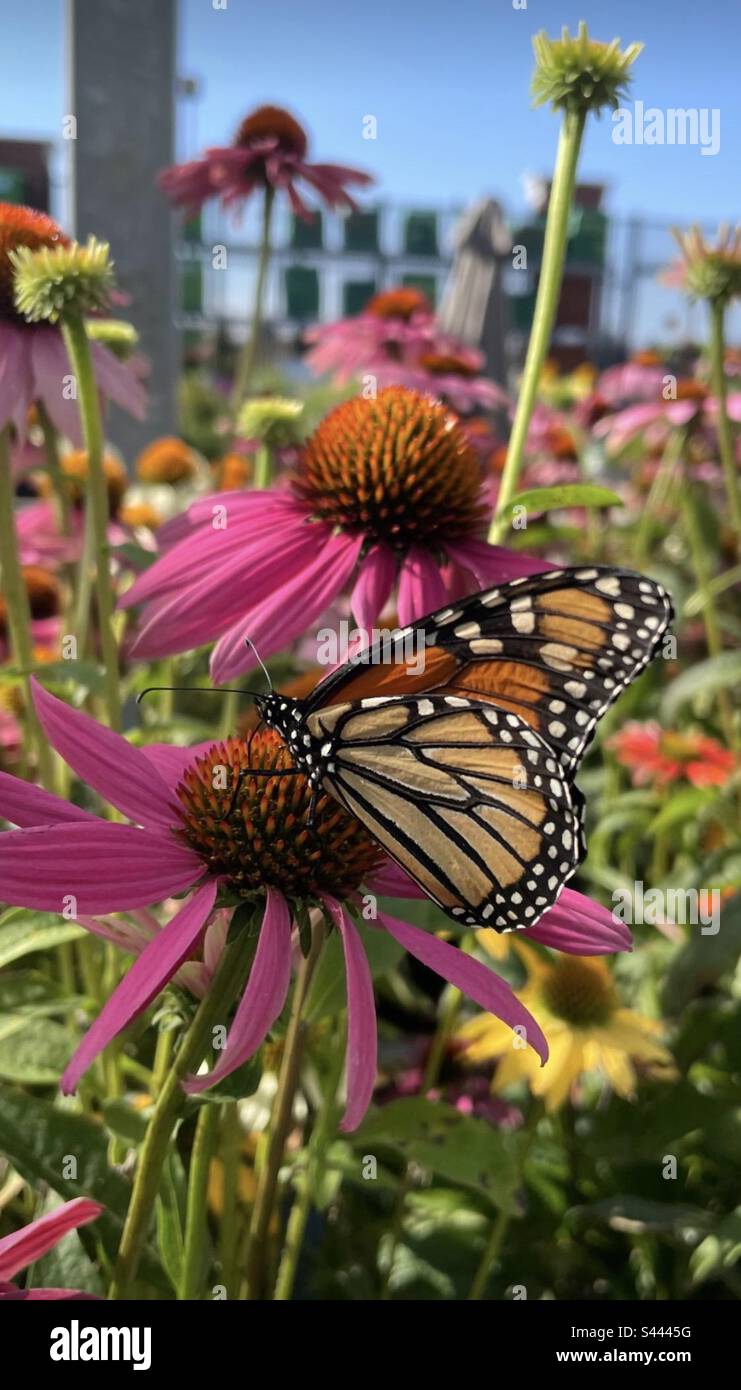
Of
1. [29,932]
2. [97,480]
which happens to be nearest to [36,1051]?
[29,932]

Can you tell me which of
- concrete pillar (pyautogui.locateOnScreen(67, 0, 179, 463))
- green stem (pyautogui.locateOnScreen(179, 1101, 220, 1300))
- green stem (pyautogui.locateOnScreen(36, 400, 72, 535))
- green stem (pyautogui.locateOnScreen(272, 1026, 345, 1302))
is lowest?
green stem (pyautogui.locateOnScreen(272, 1026, 345, 1302))

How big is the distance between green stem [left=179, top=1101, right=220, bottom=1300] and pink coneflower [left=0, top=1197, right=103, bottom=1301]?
86mm

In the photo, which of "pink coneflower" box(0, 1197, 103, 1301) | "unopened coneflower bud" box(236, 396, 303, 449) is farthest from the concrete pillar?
"pink coneflower" box(0, 1197, 103, 1301)

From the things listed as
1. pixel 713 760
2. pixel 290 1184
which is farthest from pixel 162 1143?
pixel 713 760

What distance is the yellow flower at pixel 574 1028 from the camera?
1.40 metres

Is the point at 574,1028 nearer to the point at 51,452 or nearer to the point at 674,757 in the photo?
the point at 674,757

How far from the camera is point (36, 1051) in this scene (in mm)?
1079

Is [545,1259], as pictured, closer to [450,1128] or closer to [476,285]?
[450,1128]

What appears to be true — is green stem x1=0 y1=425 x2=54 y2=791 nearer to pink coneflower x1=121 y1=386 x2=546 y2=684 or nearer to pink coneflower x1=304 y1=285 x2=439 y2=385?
pink coneflower x1=121 y1=386 x2=546 y2=684

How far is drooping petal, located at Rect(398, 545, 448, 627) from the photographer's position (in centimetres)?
106

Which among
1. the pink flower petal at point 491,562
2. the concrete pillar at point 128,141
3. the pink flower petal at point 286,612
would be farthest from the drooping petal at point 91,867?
the concrete pillar at point 128,141

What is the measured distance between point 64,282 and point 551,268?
41 centimetres

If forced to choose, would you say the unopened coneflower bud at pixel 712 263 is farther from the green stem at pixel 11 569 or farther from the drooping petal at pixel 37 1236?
the drooping petal at pixel 37 1236

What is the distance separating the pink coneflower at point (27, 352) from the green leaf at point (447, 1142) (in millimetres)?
753
